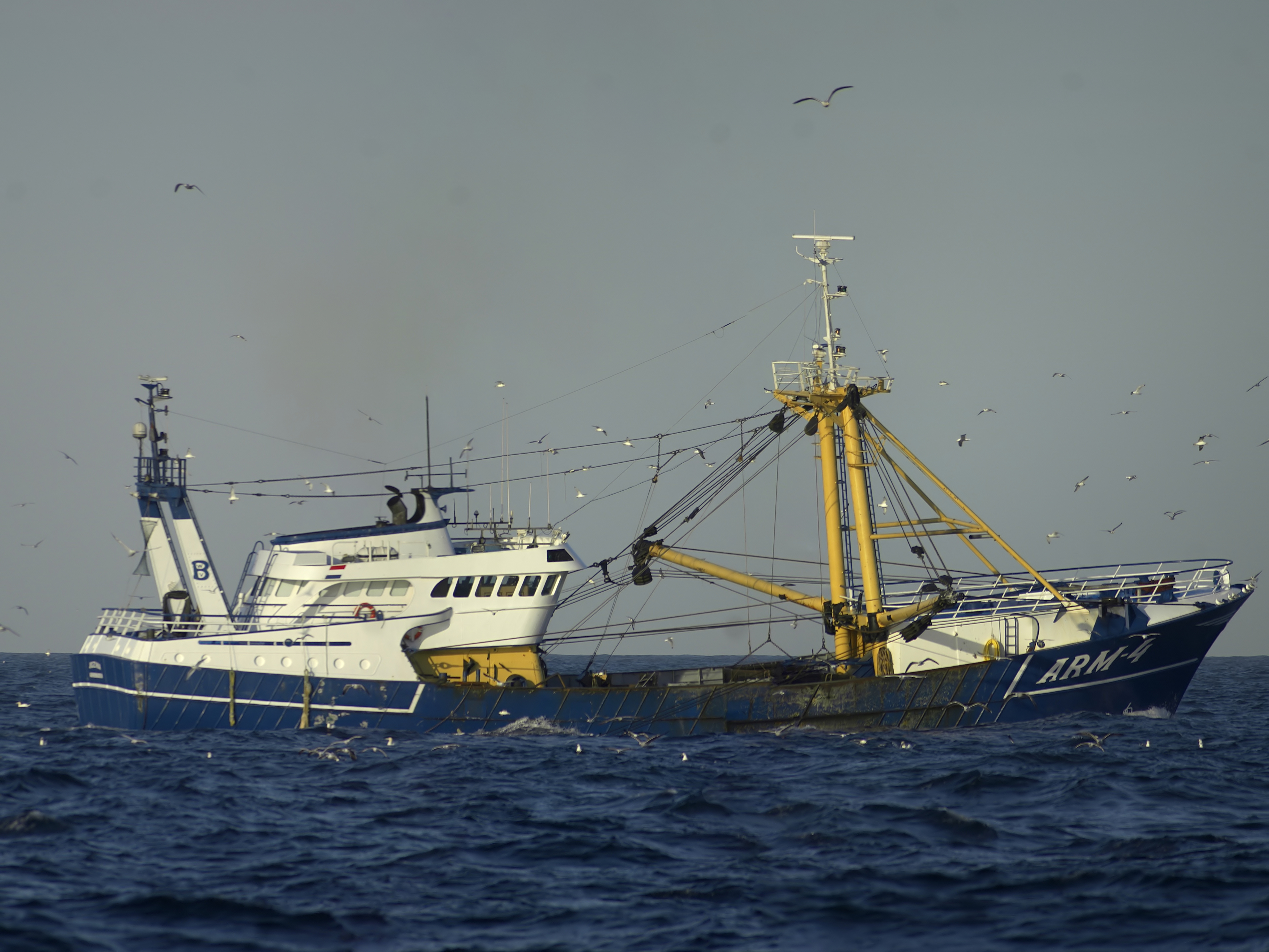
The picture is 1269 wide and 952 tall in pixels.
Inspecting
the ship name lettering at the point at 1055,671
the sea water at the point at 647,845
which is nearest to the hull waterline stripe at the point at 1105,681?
the ship name lettering at the point at 1055,671

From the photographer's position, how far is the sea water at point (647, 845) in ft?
44.0

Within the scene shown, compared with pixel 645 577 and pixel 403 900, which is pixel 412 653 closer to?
pixel 645 577

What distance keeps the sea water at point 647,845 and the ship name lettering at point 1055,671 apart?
6.01ft

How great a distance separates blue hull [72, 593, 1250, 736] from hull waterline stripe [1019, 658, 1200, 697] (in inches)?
1.3

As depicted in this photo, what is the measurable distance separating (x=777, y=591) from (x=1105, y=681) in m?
9.06

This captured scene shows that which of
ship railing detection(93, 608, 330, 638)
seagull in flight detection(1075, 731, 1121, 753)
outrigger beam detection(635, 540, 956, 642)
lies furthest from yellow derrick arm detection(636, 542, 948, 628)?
ship railing detection(93, 608, 330, 638)

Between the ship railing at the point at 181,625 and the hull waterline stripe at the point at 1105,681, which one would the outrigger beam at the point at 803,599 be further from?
the ship railing at the point at 181,625

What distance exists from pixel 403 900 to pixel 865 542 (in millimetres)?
20545

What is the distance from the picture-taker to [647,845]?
1761 centimetres

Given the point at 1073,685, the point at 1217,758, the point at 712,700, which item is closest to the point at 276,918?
the point at 712,700

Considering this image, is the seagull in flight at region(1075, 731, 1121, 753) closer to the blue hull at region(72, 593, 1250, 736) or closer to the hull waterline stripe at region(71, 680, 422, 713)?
the blue hull at region(72, 593, 1250, 736)

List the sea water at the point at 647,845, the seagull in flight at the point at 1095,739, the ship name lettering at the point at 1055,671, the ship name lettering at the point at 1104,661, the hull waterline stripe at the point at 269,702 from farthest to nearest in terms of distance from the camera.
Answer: the hull waterline stripe at the point at 269,702 → the ship name lettering at the point at 1104,661 → the ship name lettering at the point at 1055,671 → the seagull in flight at the point at 1095,739 → the sea water at the point at 647,845

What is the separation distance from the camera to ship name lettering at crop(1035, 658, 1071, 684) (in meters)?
30.3

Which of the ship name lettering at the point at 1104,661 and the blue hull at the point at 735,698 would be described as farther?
the ship name lettering at the point at 1104,661
